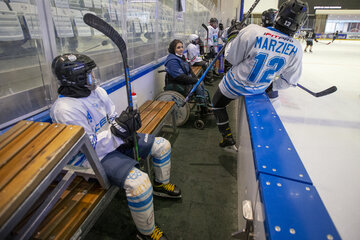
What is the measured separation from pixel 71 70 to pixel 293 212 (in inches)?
44.1

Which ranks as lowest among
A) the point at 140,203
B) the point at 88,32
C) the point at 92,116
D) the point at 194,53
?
the point at 140,203

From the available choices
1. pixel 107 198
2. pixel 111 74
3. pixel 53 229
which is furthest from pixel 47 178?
pixel 111 74

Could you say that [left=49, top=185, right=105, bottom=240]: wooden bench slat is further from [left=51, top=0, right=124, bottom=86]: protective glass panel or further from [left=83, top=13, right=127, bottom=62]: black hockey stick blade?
[left=51, top=0, right=124, bottom=86]: protective glass panel

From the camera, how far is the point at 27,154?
2.26ft

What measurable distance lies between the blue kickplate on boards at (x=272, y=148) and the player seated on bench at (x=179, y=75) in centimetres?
134

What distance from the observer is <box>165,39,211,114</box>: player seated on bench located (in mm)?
2598

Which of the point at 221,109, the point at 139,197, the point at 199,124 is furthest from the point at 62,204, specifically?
the point at 199,124

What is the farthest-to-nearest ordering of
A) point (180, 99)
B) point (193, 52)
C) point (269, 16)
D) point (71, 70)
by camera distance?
point (193, 52), point (180, 99), point (269, 16), point (71, 70)

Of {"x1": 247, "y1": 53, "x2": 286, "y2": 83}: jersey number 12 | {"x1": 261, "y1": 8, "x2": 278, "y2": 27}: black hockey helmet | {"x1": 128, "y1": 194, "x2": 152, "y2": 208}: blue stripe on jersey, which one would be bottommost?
{"x1": 128, "y1": 194, "x2": 152, "y2": 208}: blue stripe on jersey

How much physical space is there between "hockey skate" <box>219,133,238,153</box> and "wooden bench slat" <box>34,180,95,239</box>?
4.69 ft

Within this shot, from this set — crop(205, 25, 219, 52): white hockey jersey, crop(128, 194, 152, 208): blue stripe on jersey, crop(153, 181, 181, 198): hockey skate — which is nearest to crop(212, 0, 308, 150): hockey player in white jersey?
crop(153, 181, 181, 198): hockey skate

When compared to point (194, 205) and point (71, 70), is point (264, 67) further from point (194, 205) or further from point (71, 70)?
point (71, 70)

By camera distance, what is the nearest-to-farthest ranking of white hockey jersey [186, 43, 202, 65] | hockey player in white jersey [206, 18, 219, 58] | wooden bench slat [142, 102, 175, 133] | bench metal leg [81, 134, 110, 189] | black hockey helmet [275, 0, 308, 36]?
bench metal leg [81, 134, 110, 189]
black hockey helmet [275, 0, 308, 36]
wooden bench slat [142, 102, 175, 133]
white hockey jersey [186, 43, 202, 65]
hockey player in white jersey [206, 18, 219, 58]

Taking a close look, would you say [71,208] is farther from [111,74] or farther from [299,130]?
[299,130]
